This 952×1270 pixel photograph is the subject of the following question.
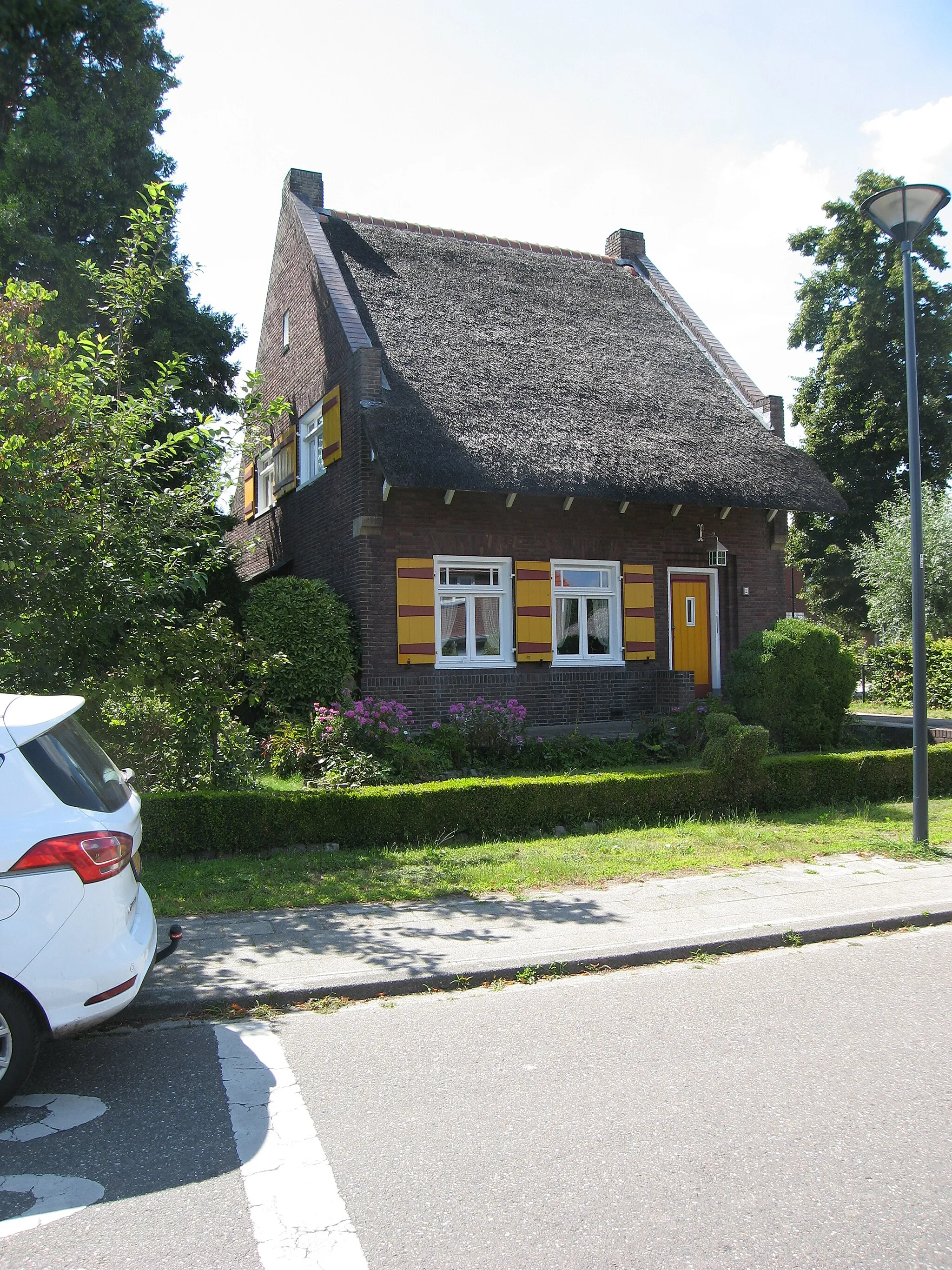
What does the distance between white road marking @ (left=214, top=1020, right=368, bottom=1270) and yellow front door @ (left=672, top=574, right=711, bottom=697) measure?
12395 millimetres

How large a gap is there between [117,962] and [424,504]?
10.7m

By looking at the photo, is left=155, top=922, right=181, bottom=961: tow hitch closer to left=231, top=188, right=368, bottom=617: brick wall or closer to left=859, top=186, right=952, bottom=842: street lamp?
left=859, top=186, right=952, bottom=842: street lamp

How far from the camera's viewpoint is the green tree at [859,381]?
3164 cm

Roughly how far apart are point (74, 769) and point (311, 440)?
44.4 ft

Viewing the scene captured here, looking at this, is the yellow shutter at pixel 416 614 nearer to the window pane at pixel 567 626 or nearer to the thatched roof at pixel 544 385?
the thatched roof at pixel 544 385

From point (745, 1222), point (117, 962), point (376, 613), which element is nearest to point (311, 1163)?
point (117, 962)

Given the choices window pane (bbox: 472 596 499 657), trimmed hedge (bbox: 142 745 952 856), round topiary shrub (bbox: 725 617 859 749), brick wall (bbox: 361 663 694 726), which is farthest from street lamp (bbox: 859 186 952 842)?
window pane (bbox: 472 596 499 657)

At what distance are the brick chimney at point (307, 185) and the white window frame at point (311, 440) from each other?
171 inches

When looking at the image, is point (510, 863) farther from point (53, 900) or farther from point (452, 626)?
point (452, 626)

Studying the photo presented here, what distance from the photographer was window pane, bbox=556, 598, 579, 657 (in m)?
15.1

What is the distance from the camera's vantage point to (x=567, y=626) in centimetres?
1513

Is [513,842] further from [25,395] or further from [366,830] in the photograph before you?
[25,395]

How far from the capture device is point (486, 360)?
15.2 m

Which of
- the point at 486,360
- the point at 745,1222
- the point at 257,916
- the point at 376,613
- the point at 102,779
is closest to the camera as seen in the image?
the point at 745,1222
